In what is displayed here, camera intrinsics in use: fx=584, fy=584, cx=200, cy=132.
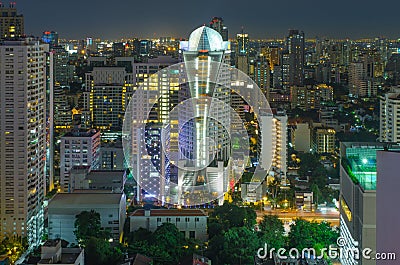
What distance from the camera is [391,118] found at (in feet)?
24.1

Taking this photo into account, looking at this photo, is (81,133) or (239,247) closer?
(239,247)

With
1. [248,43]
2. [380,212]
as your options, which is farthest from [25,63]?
[248,43]

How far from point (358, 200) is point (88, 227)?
2557mm

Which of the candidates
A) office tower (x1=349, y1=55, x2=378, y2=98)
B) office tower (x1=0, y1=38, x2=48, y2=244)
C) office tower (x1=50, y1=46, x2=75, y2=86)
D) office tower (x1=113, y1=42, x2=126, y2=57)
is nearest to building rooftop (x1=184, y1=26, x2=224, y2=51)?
office tower (x1=0, y1=38, x2=48, y2=244)

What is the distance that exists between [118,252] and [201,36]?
3.68 m

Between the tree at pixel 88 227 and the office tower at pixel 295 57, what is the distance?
33.5 ft

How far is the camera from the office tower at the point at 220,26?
10188mm

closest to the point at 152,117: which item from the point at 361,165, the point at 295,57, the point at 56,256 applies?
the point at 56,256

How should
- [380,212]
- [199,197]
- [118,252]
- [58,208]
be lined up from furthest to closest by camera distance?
[199,197]
[58,208]
[118,252]
[380,212]

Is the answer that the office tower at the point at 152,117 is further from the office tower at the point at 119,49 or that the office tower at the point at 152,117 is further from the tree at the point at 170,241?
the office tower at the point at 119,49

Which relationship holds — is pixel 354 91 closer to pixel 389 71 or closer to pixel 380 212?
pixel 389 71

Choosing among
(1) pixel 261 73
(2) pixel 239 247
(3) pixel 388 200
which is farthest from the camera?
(1) pixel 261 73

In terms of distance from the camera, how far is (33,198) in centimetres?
559

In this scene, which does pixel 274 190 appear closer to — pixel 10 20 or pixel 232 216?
pixel 232 216
